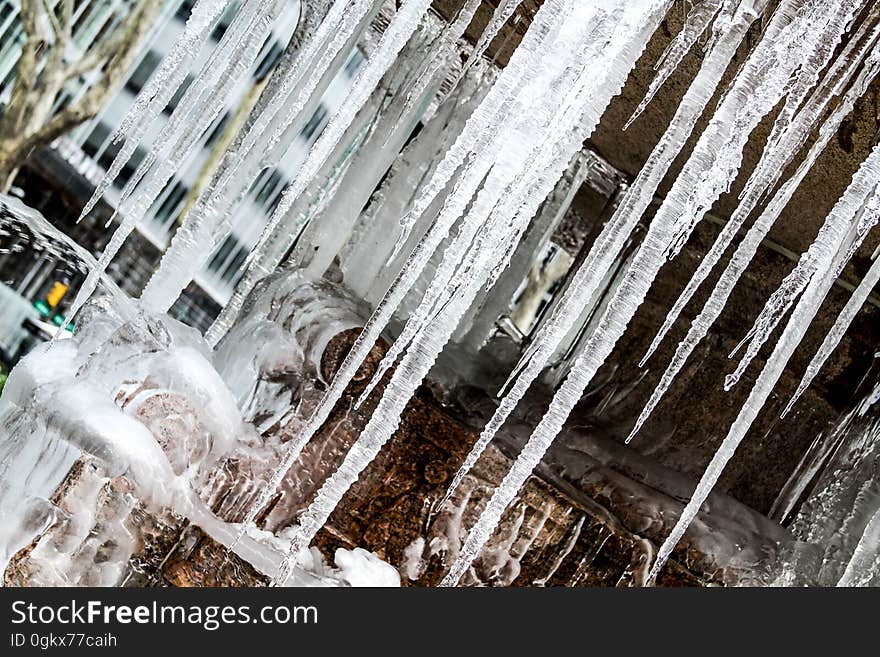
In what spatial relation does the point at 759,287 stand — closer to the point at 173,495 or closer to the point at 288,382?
the point at 288,382

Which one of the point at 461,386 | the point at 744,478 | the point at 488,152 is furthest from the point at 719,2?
the point at 744,478

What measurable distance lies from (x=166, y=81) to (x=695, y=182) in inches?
78.6

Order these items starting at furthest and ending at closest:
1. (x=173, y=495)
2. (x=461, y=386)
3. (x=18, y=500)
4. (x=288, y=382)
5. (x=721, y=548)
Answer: (x=461, y=386) → (x=288, y=382) → (x=721, y=548) → (x=173, y=495) → (x=18, y=500)

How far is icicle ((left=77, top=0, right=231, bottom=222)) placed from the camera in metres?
3.42

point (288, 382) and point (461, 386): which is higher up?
point (461, 386)

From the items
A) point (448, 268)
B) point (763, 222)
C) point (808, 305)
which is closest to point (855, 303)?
point (808, 305)

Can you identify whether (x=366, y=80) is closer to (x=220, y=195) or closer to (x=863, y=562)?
(x=220, y=195)

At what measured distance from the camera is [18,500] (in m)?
→ 2.65

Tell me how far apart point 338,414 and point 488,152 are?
1094mm

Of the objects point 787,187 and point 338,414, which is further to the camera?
point 338,414

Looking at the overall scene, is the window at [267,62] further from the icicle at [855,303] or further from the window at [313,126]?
the icicle at [855,303]

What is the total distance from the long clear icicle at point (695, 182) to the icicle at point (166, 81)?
1.80 metres

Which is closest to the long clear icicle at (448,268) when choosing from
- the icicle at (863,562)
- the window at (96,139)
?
the icicle at (863,562)

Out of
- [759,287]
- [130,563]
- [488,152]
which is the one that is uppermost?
[759,287]
